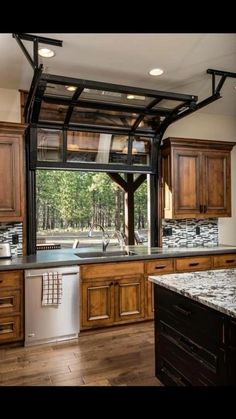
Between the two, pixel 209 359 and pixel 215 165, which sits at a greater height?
pixel 215 165

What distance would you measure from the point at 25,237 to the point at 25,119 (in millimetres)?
1409

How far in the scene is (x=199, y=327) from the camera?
1852 mm

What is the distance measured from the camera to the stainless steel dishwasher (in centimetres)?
321

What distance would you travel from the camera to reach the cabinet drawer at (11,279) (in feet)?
10.4

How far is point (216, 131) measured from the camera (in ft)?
16.1

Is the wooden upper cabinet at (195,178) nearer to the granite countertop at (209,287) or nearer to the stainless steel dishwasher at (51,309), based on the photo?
the stainless steel dishwasher at (51,309)

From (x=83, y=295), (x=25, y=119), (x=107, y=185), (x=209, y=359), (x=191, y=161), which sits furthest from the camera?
(x=107, y=185)

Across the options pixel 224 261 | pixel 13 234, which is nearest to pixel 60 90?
pixel 13 234

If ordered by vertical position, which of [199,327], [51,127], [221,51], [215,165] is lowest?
[199,327]

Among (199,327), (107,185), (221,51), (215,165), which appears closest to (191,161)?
(215,165)

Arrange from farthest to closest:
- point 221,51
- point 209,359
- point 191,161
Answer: point 191,161 < point 221,51 < point 209,359

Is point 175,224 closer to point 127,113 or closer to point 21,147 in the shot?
point 127,113

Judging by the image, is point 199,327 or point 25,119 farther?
point 25,119

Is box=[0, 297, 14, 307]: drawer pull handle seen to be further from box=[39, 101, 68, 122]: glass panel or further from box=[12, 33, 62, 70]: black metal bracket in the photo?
box=[12, 33, 62, 70]: black metal bracket
